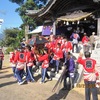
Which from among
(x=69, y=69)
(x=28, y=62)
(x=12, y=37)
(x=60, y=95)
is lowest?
(x=60, y=95)

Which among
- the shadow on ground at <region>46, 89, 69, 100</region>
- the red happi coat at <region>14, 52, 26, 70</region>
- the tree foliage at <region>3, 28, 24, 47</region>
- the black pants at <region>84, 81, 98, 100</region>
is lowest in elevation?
the shadow on ground at <region>46, 89, 69, 100</region>

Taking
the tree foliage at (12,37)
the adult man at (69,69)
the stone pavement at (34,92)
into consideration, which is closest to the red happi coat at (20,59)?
the stone pavement at (34,92)

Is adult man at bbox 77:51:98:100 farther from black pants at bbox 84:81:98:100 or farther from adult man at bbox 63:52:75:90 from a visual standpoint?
adult man at bbox 63:52:75:90

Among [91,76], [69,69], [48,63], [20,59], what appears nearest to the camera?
[91,76]

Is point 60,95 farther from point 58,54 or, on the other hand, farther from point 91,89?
point 58,54

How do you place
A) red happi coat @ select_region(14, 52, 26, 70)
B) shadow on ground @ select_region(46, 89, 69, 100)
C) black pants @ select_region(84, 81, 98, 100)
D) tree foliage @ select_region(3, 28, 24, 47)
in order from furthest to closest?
tree foliage @ select_region(3, 28, 24, 47) → red happi coat @ select_region(14, 52, 26, 70) → shadow on ground @ select_region(46, 89, 69, 100) → black pants @ select_region(84, 81, 98, 100)

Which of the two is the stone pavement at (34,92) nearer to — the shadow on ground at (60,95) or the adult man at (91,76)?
the shadow on ground at (60,95)

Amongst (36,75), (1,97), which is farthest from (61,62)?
(1,97)

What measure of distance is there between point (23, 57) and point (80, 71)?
9.78 ft

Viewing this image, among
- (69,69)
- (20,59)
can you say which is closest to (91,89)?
(69,69)

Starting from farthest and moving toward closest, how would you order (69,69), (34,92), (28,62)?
(28,62) < (69,69) < (34,92)

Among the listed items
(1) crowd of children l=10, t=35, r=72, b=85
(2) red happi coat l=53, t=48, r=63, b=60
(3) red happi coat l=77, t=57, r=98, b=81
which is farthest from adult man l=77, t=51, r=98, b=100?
(2) red happi coat l=53, t=48, r=63, b=60

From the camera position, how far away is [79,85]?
38.3ft

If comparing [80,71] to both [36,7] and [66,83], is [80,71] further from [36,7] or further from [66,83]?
[36,7]
